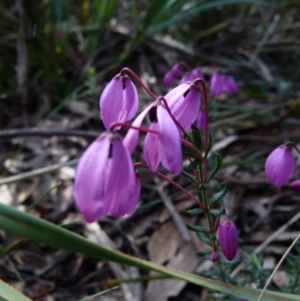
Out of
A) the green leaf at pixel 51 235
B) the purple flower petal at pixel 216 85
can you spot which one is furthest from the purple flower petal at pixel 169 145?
the purple flower petal at pixel 216 85

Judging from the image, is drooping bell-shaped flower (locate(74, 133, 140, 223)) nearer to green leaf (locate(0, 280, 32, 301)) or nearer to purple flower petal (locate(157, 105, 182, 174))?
purple flower petal (locate(157, 105, 182, 174))

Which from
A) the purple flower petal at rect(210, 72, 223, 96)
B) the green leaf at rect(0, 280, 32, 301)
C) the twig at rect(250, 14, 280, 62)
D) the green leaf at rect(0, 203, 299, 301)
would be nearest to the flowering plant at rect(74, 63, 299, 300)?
the green leaf at rect(0, 203, 299, 301)

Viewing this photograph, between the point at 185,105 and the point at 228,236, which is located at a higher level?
the point at 185,105

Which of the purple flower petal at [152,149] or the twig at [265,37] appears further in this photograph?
the twig at [265,37]

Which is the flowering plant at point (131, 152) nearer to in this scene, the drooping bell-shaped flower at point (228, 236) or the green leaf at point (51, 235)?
the drooping bell-shaped flower at point (228, 236)

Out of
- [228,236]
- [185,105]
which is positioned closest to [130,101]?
[185,105]

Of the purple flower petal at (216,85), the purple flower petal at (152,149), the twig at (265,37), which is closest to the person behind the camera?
the purple flower petal at (152,149)

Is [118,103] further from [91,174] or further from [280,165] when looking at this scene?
[280,165]
